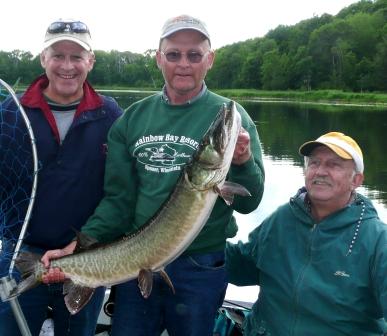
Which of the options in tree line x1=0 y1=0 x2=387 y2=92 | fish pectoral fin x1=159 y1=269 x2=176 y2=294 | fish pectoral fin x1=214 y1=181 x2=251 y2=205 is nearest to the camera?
fish pectoral fin x1=214 y1=181 x2=251 y2=205

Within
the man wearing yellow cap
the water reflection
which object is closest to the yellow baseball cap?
the man wearing yellow cap

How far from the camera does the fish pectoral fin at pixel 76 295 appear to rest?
368cm

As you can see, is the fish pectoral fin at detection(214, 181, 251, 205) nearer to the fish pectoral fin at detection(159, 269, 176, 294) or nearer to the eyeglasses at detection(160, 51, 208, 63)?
the fish pectoral fin at detection(159, 269, 176, 294)

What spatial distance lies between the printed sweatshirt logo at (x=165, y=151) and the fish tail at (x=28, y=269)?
979mm

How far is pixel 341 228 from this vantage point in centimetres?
341

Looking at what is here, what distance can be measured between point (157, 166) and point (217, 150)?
675 mm

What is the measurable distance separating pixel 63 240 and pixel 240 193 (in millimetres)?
1452

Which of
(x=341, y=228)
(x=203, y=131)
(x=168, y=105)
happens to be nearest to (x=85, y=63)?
(x=168, y=105)

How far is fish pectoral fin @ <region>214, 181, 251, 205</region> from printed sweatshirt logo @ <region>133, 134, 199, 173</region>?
0.46 m

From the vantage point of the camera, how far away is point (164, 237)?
3414mm

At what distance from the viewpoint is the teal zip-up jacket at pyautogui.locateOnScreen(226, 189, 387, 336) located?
3260mm

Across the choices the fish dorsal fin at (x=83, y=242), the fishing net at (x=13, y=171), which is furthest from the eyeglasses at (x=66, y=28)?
the fish dorsal fin at (x=83, y=242)

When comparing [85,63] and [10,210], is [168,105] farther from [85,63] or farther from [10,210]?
[10,210]

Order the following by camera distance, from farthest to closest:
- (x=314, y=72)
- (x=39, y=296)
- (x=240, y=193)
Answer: (x=314, y=72), (x=39, y=296), (x=240, y=193)
